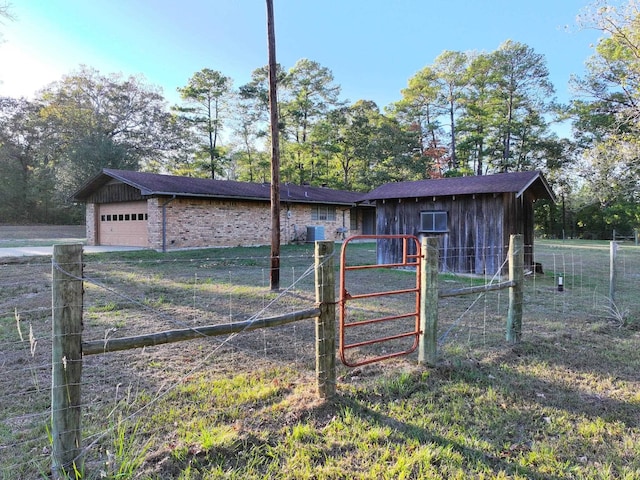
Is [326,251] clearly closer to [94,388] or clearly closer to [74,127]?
[94,388]

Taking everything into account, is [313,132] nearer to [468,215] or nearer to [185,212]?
[185,212]

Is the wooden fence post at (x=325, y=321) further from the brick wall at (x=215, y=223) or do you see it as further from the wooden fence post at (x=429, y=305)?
the brick wall at (x=215, y=223)

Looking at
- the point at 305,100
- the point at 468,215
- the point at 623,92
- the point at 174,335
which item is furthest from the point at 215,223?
the point at 305,100

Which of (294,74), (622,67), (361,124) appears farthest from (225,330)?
(294,74)

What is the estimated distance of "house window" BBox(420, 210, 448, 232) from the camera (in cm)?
1190

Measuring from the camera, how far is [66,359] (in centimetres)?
206

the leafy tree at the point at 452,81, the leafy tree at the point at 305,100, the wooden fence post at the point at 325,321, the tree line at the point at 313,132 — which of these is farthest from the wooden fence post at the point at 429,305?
the leafy tree at the point at 305,100

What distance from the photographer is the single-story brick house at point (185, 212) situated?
16.8 m

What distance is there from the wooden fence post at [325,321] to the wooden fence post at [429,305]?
1.20 metres

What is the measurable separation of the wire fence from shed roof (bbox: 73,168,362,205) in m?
7.69

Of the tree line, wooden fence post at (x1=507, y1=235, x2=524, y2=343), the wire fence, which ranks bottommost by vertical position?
the wire fence

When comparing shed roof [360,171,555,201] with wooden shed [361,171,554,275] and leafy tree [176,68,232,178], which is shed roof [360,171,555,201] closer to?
wooden shed [361,171,554,275]

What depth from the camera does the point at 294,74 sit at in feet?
114

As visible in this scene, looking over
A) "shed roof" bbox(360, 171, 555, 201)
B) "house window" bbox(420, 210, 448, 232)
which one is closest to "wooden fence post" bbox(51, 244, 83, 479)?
"shed roof" bbox(360, 171, 555, 201)
